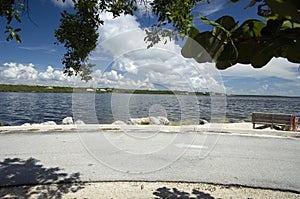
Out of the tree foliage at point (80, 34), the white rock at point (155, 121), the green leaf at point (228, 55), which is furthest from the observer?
the white rock at point (155, 121)

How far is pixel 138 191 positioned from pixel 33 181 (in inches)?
87.9

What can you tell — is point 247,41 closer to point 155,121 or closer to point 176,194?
point 176,194

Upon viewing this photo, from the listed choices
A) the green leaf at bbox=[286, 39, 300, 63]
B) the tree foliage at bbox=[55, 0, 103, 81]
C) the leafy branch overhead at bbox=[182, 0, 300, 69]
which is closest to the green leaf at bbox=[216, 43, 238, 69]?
the leafy branch overhead at bbox=[182, 0, 300, 69]

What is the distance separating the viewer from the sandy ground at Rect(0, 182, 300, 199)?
3.96 m

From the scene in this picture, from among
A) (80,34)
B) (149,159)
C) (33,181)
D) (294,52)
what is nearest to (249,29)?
(294,52)

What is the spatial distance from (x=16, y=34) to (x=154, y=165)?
4.24m

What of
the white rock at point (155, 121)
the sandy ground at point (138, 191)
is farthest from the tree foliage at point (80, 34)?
the white rock at point (155, 121)

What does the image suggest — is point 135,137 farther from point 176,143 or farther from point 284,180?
point 284,180

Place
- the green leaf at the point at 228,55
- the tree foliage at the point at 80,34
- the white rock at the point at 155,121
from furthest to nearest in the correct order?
the white rock at the point at 155,121
the tree foliage at the point at 80,34
the green leaf at the point at 228,55

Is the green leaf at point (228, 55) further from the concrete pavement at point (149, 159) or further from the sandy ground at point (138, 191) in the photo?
the concrete pavement at point (149, 159)

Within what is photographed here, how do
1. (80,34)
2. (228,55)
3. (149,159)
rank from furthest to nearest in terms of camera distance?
(149,159)
(80,34)
(228,55)

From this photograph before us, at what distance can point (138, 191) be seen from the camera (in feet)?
13.6

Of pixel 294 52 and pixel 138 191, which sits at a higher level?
pixel 294 52

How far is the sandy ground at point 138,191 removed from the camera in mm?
3957
